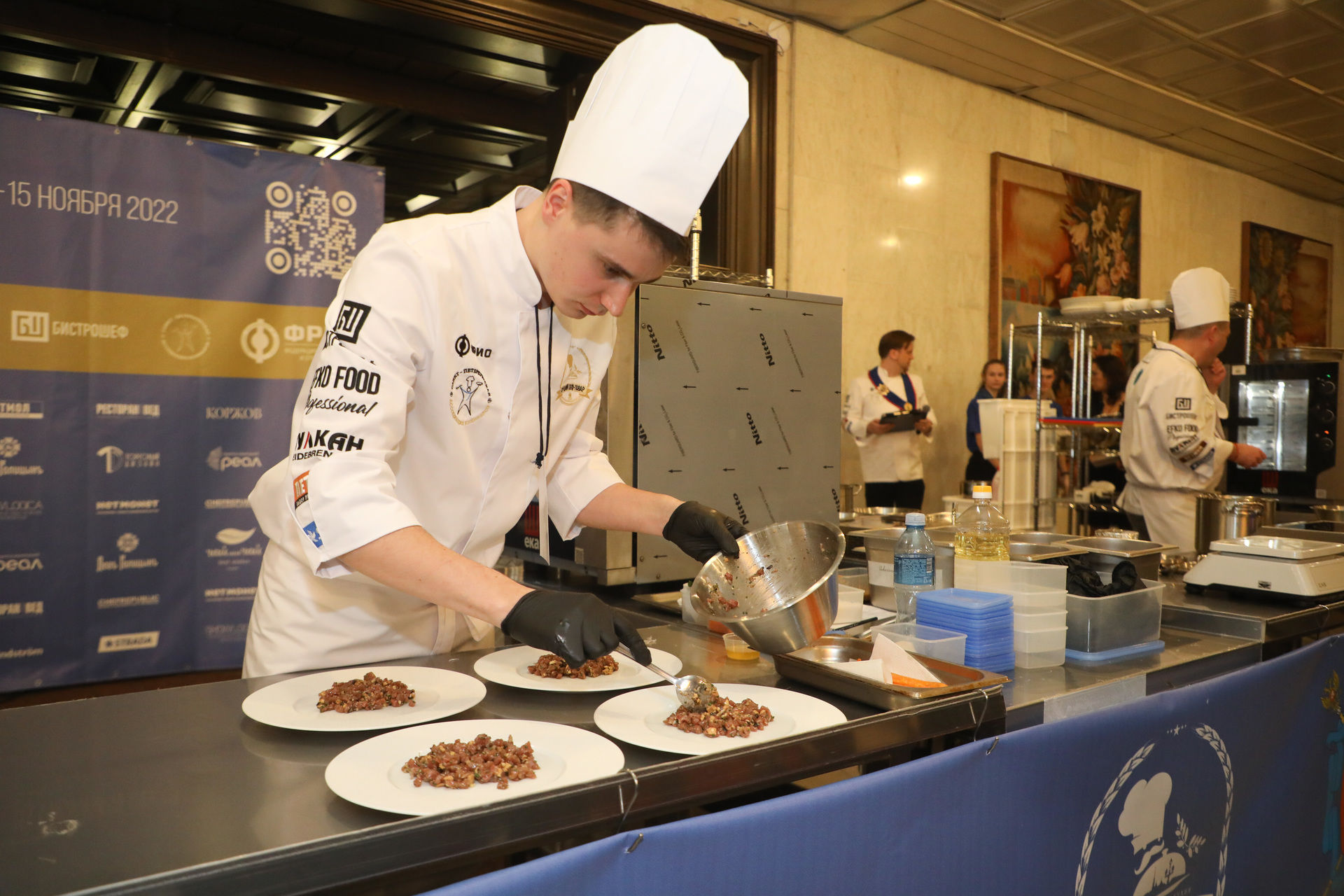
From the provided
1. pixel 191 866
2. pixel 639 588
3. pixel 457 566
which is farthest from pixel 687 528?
pixel 639 588

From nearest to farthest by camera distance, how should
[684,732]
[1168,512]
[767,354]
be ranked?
[684,732]
[767,354]
[1168,512]

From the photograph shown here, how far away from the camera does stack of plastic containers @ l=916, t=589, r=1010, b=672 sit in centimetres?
154

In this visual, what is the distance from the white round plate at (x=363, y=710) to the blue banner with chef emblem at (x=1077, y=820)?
1.05 feet

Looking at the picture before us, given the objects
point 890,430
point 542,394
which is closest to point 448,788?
point 542,394

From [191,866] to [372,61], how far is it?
4.78m

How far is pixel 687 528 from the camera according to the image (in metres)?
1.62

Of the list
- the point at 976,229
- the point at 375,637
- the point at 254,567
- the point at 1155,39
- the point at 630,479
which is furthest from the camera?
the point at 976,229

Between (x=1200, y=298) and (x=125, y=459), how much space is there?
4151mm

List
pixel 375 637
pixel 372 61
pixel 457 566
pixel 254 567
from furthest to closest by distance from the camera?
pixel 372 61
pixel 254 567
pixel 375 637
pixel 457 566

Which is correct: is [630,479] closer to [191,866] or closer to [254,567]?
[254,567]

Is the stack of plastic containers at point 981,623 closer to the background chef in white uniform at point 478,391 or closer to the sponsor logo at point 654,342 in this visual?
the background chef in white uniform at point 478,391

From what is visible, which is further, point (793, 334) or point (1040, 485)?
point (1040, 485)

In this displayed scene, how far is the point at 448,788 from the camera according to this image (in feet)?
3.06

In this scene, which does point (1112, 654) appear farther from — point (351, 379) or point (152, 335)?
point (152, 335)
